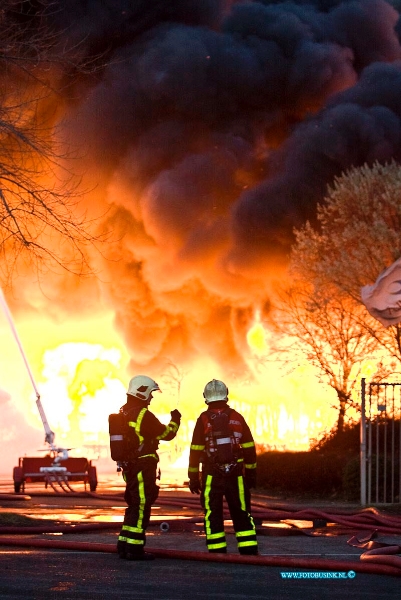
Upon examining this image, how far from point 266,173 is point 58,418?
11.1 metres

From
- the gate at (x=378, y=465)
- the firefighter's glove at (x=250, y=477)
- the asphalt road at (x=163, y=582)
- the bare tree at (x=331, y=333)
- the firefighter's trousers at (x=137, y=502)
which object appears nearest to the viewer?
the asphalt road at (x=163, y=582)

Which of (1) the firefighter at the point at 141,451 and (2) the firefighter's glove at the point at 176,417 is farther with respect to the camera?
(2) the firefighter's glove at the point at 176,417

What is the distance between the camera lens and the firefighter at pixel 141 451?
8891 mm

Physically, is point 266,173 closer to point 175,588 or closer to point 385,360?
point 385,360

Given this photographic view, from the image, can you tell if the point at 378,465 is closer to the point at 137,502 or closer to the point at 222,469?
the point at 222,469

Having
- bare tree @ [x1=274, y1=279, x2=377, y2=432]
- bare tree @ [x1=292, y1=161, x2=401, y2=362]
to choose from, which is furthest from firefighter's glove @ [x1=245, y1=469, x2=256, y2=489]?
bare tree @ [x1=274, y1=279, x2=377, y2=432]

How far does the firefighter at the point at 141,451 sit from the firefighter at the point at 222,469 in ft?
1.00

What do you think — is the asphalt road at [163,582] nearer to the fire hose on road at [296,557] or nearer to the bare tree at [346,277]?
→ the fire hose on road at [296,557]

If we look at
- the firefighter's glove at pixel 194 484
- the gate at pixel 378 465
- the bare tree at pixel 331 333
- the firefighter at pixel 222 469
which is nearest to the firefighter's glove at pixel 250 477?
the firefighter at pixel 222 469

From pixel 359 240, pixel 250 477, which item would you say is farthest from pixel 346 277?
pixel 250 477

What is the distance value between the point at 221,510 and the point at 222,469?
0.34 metres

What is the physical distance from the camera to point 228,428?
9.00 metres

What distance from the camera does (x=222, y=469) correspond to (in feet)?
29.3

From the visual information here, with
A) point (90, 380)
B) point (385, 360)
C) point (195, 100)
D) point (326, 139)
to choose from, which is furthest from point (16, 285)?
point (385, 360)
